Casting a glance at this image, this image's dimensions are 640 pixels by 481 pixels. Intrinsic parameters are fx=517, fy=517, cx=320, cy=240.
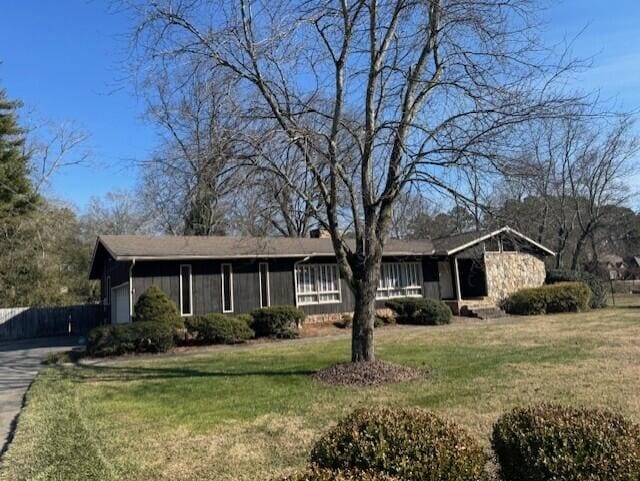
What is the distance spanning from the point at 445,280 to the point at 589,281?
7721 millimetres

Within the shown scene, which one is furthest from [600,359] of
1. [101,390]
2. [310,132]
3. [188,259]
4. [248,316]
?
A: [188,259]

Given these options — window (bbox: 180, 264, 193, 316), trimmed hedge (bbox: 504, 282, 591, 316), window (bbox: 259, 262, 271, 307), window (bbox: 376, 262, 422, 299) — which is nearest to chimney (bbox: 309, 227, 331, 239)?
window (bbox: 376, 262, 422, 299)

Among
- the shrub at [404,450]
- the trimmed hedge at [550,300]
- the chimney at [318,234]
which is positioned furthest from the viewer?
the chimney at [318,234]

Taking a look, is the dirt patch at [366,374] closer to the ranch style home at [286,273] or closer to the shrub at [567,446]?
the shrub at [567,446]

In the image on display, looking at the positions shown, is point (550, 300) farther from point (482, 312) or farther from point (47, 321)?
point (47, 321)

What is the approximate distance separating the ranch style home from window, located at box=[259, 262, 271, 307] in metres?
0.04

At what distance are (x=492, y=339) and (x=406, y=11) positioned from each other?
9.60m

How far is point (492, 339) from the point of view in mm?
15023

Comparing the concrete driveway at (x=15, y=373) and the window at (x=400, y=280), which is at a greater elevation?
the window at (x=400, y=280)

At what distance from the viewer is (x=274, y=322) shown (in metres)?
18.2

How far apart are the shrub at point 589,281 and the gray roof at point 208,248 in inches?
322

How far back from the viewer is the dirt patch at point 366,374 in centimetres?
920

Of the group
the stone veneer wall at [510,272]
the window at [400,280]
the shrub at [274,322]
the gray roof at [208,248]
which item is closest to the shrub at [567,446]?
the gray roof at [208,248]

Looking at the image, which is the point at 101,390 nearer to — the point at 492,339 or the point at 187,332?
the point at 187,332
